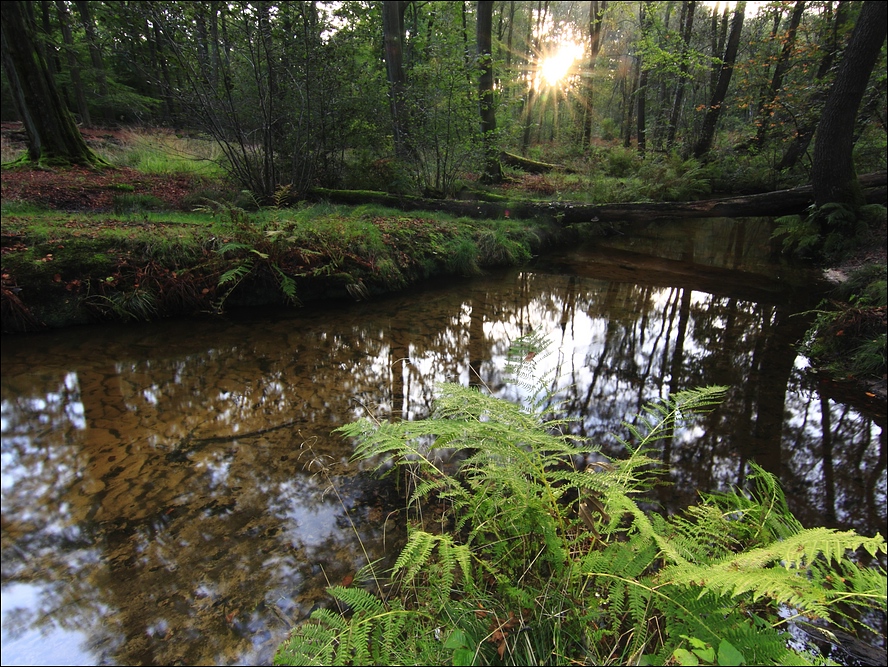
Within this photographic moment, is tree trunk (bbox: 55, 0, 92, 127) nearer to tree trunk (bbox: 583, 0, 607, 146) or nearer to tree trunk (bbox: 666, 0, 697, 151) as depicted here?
tree trunk (bbox: 583, 0, 607, 146)

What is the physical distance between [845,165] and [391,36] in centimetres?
1035

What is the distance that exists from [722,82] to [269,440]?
17656 mm

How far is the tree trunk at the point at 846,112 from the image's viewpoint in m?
7.48

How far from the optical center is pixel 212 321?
18.2 feet

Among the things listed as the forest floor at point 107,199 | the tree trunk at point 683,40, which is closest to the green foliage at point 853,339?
the forest floor at point 107,199

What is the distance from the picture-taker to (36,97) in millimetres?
9086

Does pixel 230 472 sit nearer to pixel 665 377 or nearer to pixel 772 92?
pixel 665 377

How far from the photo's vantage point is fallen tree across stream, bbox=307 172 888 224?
371 inches

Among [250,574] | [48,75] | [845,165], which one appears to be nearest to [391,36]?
[48,75]

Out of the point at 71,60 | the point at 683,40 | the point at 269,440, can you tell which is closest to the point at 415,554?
the point at 269,440

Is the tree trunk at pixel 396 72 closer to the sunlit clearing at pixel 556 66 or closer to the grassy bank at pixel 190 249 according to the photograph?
the grassy bank at pixel 190 249

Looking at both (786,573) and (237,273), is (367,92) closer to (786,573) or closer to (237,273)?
(237,273)

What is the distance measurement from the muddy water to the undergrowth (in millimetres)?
594

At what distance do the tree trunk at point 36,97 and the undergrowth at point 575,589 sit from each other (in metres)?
12.0
